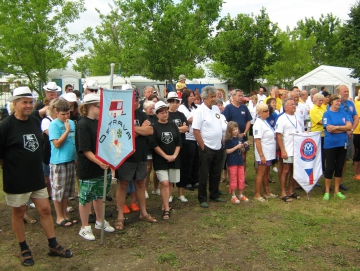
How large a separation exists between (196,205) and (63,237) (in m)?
2.36

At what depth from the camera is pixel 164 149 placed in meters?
5.98

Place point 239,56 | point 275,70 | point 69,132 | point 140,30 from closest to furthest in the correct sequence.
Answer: point 69,132 < point 140,30 < point 239,56 < point 275,70

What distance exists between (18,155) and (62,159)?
1291 mm

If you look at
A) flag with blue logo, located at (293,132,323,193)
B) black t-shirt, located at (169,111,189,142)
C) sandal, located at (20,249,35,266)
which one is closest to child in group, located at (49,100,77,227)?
sandal, located at (20,249,35,266)

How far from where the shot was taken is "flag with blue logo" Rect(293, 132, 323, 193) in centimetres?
677

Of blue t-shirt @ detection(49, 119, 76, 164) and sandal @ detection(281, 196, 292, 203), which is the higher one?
blue t-shirt @ detection(49, 119, 76, 164)

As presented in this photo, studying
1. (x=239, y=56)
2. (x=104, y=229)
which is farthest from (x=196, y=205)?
(x=239, y=56)

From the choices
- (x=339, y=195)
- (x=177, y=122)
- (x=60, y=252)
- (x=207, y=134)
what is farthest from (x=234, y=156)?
(x=60, y=252)

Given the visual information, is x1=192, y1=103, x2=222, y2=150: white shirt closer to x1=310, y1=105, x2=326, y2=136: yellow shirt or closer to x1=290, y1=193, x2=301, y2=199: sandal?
x1=290, y1=193, x2=301, y2=199: sandal

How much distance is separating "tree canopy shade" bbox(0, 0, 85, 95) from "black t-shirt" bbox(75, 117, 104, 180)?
1147cm

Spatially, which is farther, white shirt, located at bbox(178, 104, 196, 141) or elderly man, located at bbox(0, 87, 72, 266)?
white shirt, located at bbox(178, 104, 196, 141)

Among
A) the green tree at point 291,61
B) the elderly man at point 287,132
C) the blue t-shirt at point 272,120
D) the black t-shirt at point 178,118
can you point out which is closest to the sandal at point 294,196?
the elderly man at point 287,132

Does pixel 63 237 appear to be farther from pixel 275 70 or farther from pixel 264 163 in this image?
pixel 275 70

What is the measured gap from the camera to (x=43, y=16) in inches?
603
